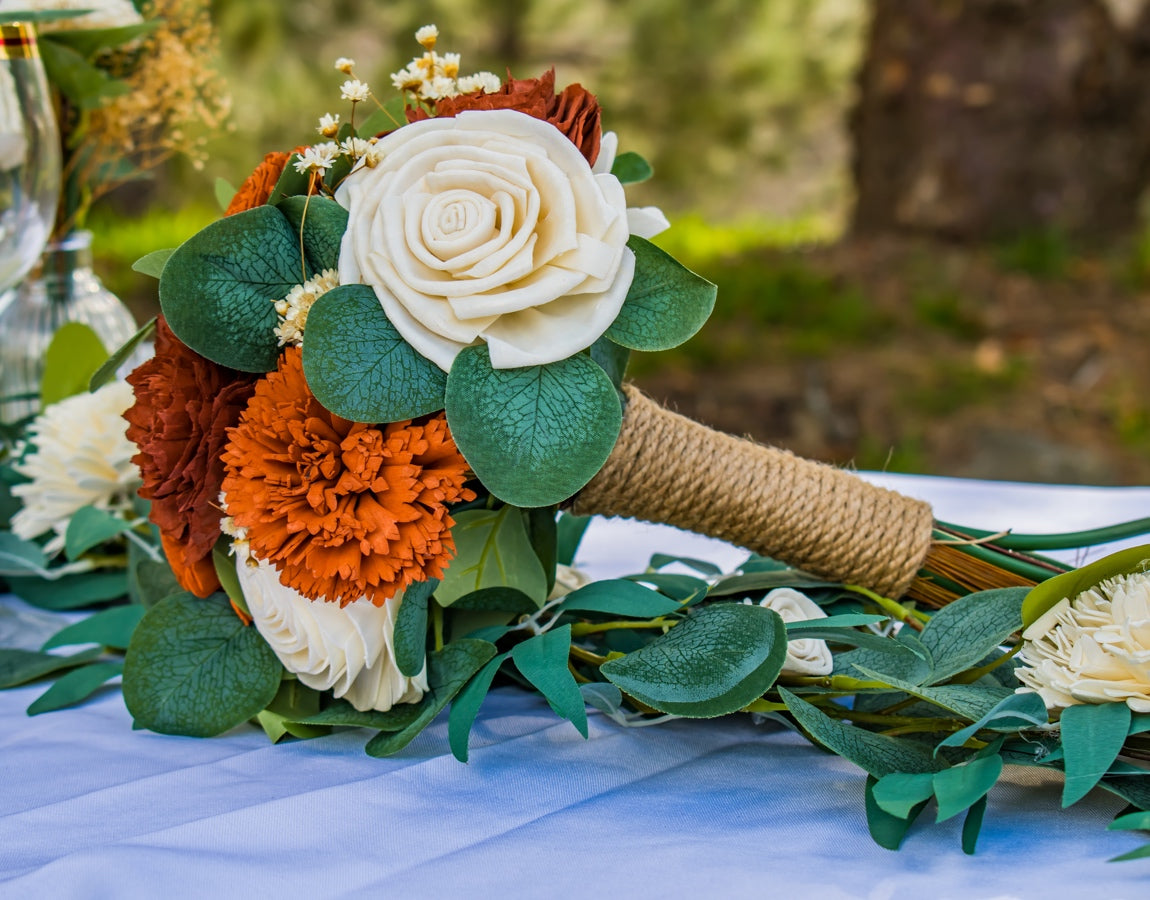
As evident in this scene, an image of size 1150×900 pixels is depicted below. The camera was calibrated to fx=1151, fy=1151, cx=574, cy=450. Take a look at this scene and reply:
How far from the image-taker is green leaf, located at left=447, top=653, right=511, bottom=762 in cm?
56

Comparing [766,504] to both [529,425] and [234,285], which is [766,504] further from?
[234,285]

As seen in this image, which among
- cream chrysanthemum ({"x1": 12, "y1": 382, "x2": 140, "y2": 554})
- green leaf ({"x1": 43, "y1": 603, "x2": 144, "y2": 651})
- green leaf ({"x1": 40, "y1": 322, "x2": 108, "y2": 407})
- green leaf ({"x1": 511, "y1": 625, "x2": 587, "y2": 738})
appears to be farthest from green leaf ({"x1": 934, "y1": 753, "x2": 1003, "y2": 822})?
green leaf ({"x1": 40, "y1": 322, "x2": 108, "y2": 407})

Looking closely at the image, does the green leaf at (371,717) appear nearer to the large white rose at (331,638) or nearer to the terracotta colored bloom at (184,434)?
the large white rose at (331,638)

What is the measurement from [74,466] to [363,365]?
38 cm

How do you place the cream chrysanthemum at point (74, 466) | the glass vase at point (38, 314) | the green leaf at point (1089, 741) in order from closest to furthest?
the green leaf at point (1089, 741) → the cream chrysanthemum at point (74, 466) → the glass vase at point (38, 314)

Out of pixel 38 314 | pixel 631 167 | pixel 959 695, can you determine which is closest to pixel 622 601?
pixel 959 695

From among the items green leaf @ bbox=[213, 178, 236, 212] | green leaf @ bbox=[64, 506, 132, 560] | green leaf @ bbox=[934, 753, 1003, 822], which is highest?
green leaf @ bbox=[213, 178, 236, 212]

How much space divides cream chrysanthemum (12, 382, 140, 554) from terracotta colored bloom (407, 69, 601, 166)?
0.38m

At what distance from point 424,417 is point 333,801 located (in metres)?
0.19

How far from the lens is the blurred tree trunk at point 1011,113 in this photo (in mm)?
2990

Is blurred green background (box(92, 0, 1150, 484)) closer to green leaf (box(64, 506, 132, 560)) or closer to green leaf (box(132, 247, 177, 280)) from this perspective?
green leaf (box(64, 506, 132, 560))

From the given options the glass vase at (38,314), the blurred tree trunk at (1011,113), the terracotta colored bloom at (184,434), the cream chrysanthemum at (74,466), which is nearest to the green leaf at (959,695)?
the terracotta colored bloom at (184,434)

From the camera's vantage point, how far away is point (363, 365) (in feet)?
1.80

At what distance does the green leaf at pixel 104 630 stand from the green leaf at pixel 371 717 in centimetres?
18
